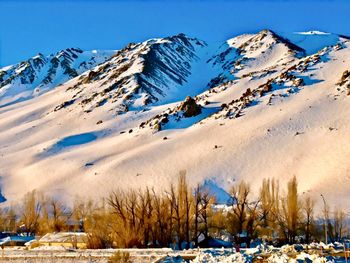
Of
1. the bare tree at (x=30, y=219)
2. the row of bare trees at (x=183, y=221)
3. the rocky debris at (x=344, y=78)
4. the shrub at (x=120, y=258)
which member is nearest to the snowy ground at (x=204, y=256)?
the shrub at (x=120, y=258)

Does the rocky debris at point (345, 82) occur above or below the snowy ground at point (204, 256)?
above

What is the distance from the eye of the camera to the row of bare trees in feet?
158

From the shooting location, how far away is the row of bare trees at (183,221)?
4806 centimetres

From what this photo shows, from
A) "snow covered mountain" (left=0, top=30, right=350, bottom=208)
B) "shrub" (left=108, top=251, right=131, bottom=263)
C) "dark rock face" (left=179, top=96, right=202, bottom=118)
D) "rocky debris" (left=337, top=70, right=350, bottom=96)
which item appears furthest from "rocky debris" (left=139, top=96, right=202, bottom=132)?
"shrub" (left=108, top=251, right=131, bottom=263)

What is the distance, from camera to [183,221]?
5316 centimetres

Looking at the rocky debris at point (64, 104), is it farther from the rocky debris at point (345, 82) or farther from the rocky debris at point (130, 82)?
the rocky debris at point (345, 82)

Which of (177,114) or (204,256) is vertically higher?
(177,114)

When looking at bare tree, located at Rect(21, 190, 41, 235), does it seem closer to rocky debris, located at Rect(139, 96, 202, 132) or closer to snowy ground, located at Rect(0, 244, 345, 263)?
snowy ground, located at Rect(0, 244, 345, 263)

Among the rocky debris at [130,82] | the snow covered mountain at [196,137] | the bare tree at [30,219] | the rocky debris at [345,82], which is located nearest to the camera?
the bare tree at [30,219]

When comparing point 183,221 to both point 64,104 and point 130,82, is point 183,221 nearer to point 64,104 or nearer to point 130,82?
point 64,104

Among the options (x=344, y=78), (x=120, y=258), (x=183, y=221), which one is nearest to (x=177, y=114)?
(x=344, y=78)

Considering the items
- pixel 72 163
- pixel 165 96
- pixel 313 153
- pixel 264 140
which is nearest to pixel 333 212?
pixel 313 153

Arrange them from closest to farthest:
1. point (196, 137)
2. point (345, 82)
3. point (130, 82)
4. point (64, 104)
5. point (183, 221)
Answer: point (183, 221) < point (196, 137) < point (345, 82) < point (64, 104) < point (130, 82)

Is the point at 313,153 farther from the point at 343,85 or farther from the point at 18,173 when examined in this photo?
the point at 18,173
